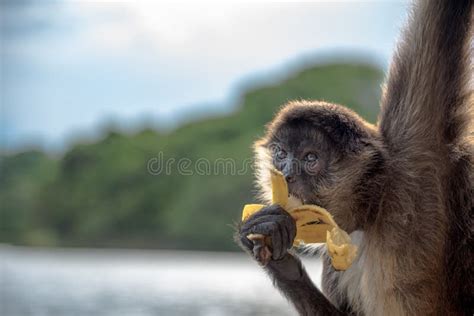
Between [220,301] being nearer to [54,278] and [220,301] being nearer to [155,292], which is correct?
[155,292]

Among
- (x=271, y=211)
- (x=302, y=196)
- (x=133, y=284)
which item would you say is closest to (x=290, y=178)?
(x=302, y=196)

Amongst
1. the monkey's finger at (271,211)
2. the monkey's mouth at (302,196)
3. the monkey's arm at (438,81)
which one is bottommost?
the monkey's finger at (271,211)

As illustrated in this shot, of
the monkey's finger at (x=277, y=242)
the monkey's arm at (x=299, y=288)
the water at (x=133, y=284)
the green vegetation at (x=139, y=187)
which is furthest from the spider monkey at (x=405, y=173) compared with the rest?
the green vegetation at (x=139, y=187)

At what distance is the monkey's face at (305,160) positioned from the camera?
6777 mm

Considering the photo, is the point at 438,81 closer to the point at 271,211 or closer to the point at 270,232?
the point at 271,211

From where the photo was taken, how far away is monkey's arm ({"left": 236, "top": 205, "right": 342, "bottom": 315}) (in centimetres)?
648

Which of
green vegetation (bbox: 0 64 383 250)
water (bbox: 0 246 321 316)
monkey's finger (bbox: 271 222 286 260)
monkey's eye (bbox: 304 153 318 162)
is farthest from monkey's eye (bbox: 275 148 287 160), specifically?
green vegetation (bbox: 0 64 383 250)

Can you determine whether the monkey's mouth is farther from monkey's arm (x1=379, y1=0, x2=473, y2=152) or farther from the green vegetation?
the green vegetation

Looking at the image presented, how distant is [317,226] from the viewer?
6598mm

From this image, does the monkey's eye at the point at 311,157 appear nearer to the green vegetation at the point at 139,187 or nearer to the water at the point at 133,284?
the water at the point at 133,284

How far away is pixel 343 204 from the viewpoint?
6.83 m

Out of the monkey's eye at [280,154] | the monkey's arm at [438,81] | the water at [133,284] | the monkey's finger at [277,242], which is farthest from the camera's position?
the water at [133,284]

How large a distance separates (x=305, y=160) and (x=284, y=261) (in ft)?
2.92

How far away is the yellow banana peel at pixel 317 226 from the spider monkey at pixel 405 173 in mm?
99
